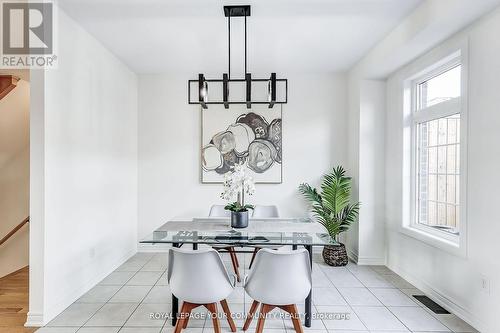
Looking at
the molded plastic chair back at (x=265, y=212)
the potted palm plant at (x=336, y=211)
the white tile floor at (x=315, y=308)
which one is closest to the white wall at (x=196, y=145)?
the potted palm plant at (x=336, y=211)

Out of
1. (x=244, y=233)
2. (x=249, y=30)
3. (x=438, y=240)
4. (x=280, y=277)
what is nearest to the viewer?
(x=280, y=277)

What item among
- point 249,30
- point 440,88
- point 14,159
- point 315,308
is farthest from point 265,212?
point 14,159

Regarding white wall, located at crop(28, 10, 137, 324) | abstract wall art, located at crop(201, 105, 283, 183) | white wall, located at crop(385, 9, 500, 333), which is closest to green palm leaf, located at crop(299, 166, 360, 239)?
abstract wall art, located at crop(201, 105, 283, 183)

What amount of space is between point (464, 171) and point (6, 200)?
560 centimetres

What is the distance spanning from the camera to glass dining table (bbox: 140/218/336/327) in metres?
2.38

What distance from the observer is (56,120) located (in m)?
2.67

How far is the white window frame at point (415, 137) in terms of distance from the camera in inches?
104

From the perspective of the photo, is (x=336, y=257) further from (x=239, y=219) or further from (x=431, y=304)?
(x=239, y=219)

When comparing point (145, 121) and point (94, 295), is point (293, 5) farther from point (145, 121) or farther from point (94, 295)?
point (94, 295)

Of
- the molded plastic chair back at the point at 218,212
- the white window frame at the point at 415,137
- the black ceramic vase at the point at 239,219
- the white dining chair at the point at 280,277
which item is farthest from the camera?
the molded plastic chair back at the point at 218,212

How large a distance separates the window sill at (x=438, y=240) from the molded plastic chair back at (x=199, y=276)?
2070 mm
